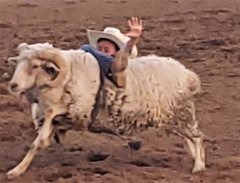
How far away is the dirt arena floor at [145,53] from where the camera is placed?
7.31 m

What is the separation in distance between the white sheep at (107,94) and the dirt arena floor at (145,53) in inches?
11.2

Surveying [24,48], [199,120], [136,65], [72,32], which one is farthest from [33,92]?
[72,32]

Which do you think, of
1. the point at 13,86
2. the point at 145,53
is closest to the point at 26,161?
the point at 13,86

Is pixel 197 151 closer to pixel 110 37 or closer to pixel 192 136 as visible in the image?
pixel 192 136

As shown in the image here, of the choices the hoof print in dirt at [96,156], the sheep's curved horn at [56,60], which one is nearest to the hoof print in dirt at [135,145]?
the hoof print in dirt at [96,156]

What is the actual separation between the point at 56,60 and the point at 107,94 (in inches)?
17.8

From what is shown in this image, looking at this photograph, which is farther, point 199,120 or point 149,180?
point 199,120

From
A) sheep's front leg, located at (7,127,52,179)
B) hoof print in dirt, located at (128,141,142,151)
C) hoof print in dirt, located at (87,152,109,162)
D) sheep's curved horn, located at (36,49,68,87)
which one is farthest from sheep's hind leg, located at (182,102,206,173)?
sheep's front leg, located at (7,127,52,179)

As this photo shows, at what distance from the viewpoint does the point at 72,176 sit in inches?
281

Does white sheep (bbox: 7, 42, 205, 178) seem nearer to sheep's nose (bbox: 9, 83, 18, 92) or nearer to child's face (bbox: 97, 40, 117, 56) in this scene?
sheep's nose (bbox: 9, 83, 18, 92)

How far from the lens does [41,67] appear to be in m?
7.07

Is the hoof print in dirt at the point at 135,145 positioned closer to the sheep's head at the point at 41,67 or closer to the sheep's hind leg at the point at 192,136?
the sheep's hind leg at the point at 192,136

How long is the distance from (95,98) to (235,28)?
7.43m

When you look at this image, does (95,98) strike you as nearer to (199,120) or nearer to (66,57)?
(66,57)
